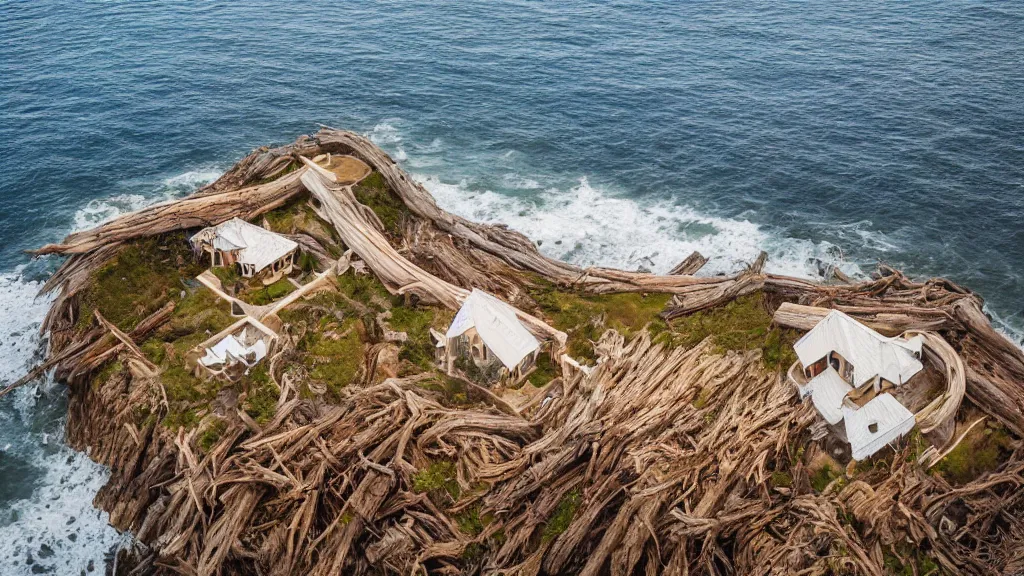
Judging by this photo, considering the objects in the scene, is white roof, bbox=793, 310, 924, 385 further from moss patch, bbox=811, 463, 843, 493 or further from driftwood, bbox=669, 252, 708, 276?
driftwood, bbox=669, 252, 708, 276

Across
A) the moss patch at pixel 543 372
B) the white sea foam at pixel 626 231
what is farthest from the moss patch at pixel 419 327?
the white sea foam at pixel 626 231

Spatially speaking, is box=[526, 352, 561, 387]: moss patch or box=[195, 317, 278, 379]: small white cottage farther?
box=[526, 352, 561, 387]: moss patch

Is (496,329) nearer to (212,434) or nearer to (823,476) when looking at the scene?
(212,434)

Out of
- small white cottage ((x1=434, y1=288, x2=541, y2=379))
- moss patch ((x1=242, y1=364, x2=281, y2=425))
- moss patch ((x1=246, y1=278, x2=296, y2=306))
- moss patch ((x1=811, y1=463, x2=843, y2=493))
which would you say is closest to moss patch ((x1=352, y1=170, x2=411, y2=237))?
moss patch ((x1=246, y1=278, x2=296, y2=306))

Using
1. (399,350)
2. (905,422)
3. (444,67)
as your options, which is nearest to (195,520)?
(399,350)

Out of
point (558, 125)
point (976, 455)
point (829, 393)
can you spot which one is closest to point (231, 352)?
point (829, 393)

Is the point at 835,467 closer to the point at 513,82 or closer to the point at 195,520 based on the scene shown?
the point at 195,520
